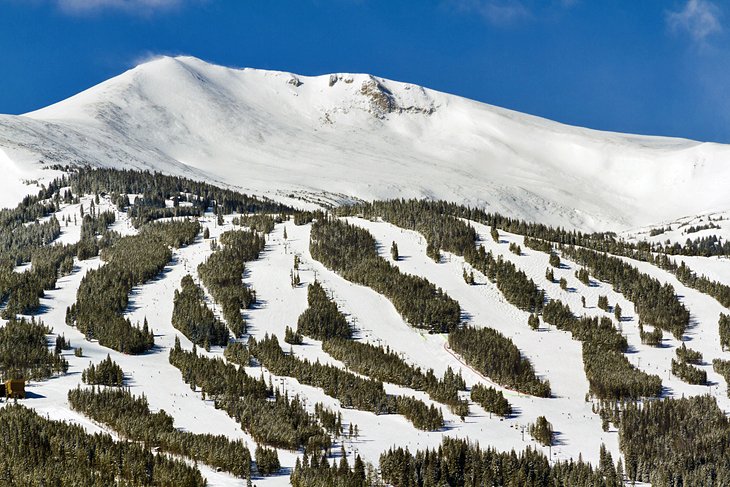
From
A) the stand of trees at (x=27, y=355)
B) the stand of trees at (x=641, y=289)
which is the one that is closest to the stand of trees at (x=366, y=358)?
the stand of trees at (x=27, y=355)

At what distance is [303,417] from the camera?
40.1 metres

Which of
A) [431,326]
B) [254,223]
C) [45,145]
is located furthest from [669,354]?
[45,145]

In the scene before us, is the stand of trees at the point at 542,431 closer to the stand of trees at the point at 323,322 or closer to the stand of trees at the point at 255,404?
the stand of trees at the point at 255,404

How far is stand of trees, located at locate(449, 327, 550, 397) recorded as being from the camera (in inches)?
2000

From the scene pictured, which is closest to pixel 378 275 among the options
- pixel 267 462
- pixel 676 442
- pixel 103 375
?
pixel 103 375

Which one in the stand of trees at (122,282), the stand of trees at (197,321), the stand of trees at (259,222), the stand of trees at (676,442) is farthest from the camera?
the stand of trees at (259,222)

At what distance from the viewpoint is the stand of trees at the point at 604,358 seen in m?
49.4

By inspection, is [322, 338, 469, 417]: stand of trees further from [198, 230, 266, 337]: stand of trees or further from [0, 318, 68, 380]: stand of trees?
[0, 318, 68, 380]: stand of trees

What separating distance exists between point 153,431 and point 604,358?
33.8 meters

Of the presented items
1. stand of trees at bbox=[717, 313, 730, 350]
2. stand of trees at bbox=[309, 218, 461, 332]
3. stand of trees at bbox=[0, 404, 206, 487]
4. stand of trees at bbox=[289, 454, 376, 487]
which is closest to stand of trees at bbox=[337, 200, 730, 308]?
stand of trees at bbox=[717, 313, 730, 350]

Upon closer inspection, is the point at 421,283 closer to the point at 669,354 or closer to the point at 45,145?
the point at 669,354

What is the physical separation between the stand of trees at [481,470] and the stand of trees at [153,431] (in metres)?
6.90

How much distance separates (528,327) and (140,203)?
192 feet

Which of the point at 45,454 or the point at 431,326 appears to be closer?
the point at 45,454
